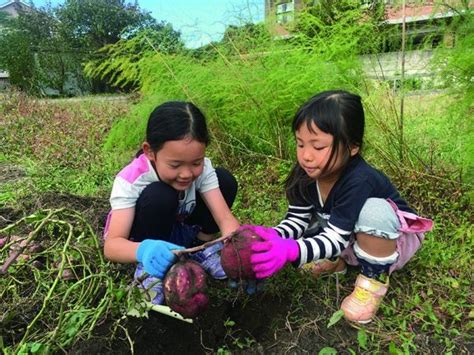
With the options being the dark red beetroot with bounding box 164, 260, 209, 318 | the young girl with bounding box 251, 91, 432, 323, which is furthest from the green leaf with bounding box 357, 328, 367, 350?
the dark red beetroot with bounding box 164, 260, 209, 318

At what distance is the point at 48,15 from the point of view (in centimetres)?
1705

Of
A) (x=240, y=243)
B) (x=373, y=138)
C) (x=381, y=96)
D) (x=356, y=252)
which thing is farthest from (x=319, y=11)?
(x=240, y=243)

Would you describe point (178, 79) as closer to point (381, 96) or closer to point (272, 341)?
point (381, 96)

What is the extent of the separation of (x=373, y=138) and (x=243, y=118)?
3.04 feet

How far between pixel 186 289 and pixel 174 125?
23.6 inches

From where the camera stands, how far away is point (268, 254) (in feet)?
4.96

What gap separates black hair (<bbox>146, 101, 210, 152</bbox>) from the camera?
168cm

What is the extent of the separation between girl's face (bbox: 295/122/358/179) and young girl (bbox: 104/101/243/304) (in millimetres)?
363

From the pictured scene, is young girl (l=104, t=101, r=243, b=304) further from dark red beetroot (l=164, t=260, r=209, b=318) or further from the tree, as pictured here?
the tree

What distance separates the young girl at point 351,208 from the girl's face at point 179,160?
0.37 metres

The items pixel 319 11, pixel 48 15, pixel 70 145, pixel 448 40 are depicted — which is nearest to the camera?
pixel 448 40

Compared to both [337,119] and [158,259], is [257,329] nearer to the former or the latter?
[158,259]

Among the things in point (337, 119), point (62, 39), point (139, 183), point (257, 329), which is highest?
point (62, 39)

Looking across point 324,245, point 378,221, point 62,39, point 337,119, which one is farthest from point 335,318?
point 62,39
